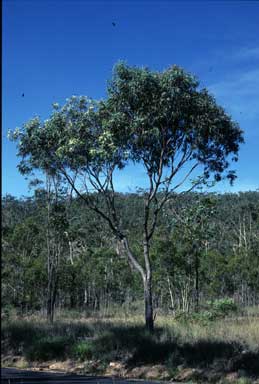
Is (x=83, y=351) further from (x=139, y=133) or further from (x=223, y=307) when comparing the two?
(x=223, y=307)

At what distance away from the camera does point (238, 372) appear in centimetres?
1205

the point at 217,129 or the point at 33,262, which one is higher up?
the point at 217,129

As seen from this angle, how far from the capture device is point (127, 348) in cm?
1491

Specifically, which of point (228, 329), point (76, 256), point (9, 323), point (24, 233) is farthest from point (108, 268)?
point (228, 329)

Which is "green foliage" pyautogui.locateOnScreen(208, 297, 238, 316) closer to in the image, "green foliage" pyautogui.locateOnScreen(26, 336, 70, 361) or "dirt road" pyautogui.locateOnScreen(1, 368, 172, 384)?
"green foliage" pyautogui.locateOnScreen(26, 336, 70, 361)

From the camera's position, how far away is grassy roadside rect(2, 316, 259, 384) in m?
12.7

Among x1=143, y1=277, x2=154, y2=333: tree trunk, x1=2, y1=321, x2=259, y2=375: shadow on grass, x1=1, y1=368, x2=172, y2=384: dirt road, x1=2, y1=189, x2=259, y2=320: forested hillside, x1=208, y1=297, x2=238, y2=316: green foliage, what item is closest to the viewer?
x1=1, y1=368, x2=172, y2=384: dirt road

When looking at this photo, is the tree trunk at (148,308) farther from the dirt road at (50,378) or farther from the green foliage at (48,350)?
the dirt road at (50,378)

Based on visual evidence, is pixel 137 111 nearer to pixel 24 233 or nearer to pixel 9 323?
pixel 9 323

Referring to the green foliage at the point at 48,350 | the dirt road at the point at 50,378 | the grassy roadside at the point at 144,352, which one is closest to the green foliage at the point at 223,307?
the grassy roadside at the point at 144,352

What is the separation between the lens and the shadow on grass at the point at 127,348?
13.2 metres

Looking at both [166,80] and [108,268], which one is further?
[108,268]

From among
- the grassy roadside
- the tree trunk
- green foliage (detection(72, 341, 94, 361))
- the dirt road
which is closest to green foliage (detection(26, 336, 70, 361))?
the grassy roadside

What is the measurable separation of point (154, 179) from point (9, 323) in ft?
26.2
